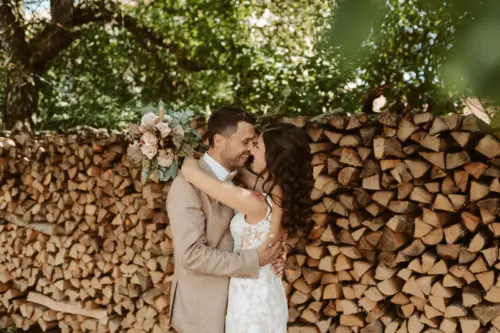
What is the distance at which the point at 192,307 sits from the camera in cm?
246

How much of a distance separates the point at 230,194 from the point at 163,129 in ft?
1.46

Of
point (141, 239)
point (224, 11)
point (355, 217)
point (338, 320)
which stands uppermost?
point (224, 11)

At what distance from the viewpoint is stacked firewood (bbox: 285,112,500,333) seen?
2.46 metres

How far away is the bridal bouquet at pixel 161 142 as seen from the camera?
8.09 ft

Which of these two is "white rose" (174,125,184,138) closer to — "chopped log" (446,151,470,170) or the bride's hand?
the bride's hand

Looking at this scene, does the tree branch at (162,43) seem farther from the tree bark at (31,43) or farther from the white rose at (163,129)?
the white rose at (163,129)

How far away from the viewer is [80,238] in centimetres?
418

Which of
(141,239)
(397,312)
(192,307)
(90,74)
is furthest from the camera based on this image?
(90,74)

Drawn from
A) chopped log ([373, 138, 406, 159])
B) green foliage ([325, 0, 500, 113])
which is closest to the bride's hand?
chopped log ([373, 138, 406, 159])

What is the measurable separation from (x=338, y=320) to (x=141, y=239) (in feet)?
4.86

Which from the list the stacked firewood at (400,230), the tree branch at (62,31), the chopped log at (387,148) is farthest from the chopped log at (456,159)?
the tree branch at (62,31)

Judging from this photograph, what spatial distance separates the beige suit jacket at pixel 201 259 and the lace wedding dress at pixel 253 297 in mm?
49

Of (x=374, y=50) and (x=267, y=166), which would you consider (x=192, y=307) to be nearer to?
(x=267, y=166)

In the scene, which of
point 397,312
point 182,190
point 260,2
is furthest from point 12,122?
point 397,312
